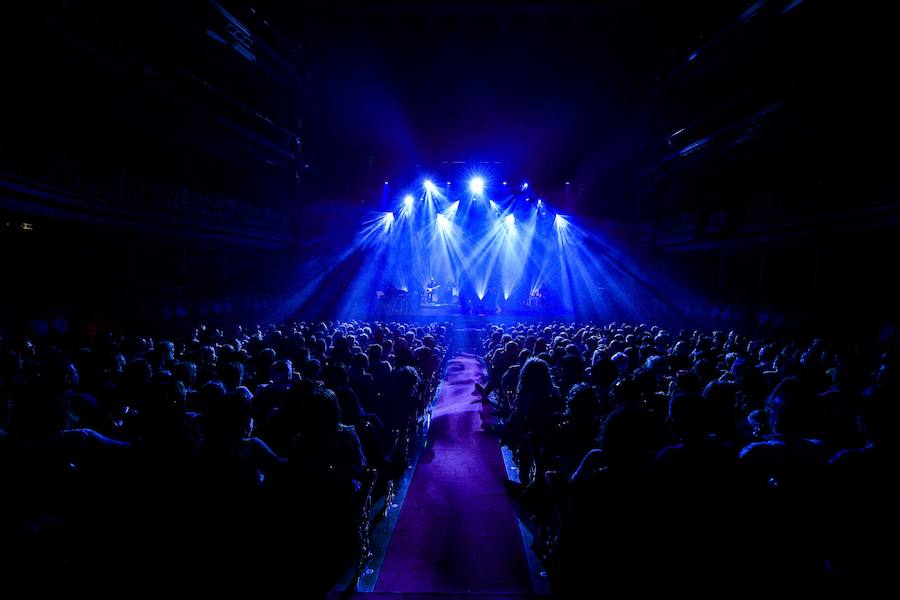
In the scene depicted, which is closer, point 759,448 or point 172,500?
point 172,500

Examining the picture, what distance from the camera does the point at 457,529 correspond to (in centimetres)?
420

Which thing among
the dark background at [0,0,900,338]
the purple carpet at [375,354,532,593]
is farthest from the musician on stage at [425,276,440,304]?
the purple carpet at [375,354,532,593]

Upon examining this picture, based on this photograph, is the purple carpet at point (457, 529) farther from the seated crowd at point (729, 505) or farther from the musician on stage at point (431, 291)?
the musician on stage at point (431, 291)

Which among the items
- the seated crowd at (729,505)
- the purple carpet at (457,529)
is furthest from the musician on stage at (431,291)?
the seated crowd at (729,505)

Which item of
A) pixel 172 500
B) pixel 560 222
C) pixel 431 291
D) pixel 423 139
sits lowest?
pixel 172 500

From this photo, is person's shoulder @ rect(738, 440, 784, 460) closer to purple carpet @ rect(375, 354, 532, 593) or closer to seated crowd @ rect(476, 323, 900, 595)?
seated crowd @ rect(476, 323, 900, 595)

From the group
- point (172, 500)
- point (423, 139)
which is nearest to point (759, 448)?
point (172, 500)

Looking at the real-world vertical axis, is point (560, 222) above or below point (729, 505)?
above

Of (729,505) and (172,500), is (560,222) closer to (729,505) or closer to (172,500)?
(729,505)

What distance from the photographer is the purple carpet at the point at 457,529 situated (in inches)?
136

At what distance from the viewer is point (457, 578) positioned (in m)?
3.48

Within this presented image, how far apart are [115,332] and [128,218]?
3.19 m

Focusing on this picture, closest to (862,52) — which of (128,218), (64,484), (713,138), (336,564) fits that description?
(713,138)

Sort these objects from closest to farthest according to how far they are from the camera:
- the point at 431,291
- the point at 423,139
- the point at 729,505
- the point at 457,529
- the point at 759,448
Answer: the point at 729,505
the point at 759,448
the point at 457,529
the point at 423,139
the point at 431,291
